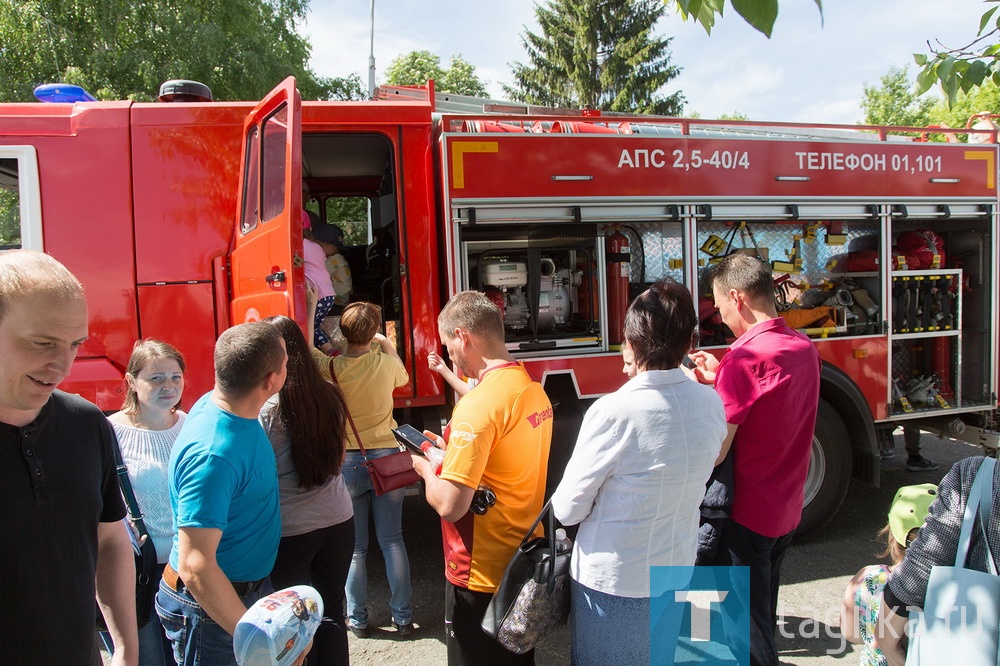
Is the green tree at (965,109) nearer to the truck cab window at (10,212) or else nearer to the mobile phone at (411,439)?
the mobile phone at (411,439)

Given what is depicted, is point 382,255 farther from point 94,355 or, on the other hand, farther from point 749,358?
point 749,358

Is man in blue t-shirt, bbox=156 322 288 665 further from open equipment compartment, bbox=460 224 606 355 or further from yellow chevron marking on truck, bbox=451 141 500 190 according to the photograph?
open equipment compartment, bbox=460 224 606 355

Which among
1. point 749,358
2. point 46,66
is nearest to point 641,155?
point 749,358

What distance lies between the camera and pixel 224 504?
1.67 meters

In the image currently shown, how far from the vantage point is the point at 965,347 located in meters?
4.82

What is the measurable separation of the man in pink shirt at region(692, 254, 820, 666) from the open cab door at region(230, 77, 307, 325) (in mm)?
1881

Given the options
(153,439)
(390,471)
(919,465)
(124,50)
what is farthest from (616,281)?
(124,50)

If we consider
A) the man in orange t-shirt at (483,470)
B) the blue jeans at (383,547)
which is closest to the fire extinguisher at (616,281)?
the blue jeans at (383,547)

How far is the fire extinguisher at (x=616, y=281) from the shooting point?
408cm

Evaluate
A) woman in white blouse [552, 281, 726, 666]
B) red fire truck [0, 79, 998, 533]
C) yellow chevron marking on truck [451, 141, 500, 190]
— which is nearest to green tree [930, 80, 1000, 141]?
red fire truck [0, 79, 998, 533]

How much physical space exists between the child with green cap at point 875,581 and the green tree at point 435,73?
25.0m

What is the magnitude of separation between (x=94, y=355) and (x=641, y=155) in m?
3.29

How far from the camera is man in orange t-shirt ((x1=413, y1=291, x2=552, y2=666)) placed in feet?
6.49

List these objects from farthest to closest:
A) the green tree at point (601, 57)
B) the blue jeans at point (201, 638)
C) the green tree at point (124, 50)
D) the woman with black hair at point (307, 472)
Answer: the green tree at point (601, 57) → the green tree at point (124, 50) → the woman with black hair at point (307, 472) → the blue jeans at point (201, 638)
